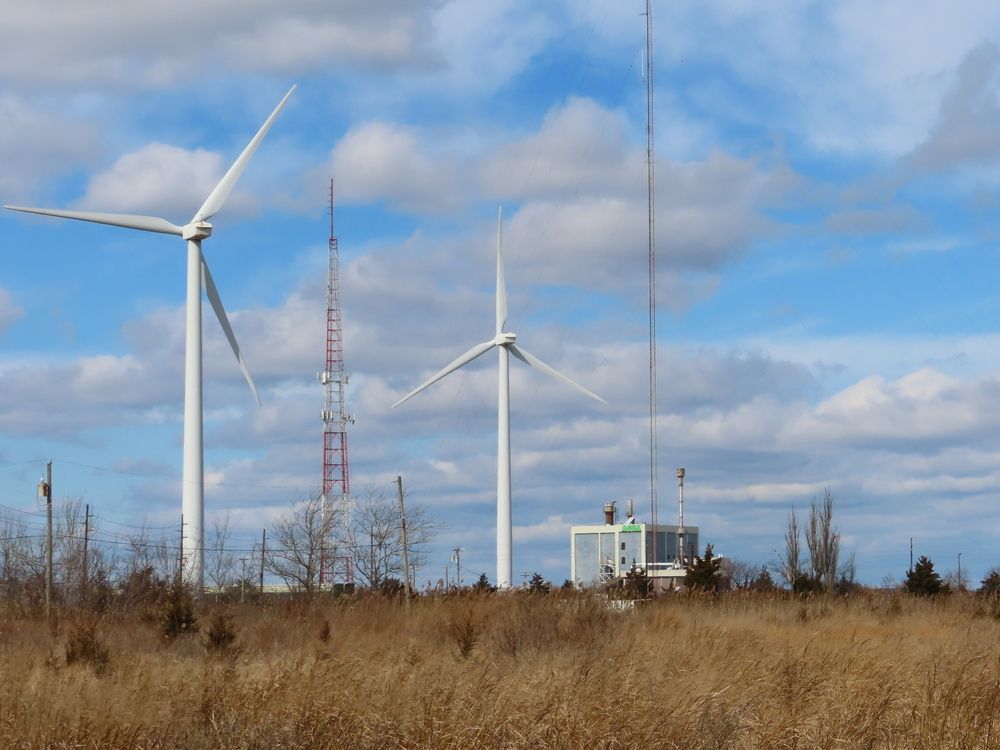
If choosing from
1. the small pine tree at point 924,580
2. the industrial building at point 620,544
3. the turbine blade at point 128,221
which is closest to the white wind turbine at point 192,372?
the turbine blade at point 128,221

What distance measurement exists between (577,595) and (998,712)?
1148cm

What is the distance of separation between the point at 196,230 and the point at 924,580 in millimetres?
30285

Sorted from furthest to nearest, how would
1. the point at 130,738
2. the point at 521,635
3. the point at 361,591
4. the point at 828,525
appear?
the point at 828,525
the point at 361,591
the point at 521,635
the point at 130,738

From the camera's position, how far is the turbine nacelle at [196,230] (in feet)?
162

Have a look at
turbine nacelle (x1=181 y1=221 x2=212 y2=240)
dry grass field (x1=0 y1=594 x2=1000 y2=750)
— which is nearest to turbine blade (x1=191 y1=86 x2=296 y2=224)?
turbine nacelle (x1=181 y1=221 x2=212 y2=240)

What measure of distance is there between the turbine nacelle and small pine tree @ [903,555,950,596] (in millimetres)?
29180

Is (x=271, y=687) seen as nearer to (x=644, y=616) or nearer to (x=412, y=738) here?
(x=412, y=738)

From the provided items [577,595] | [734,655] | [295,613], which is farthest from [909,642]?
[295,613]

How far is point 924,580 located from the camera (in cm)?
4597

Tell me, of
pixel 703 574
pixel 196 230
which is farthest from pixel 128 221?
pixel 703 574

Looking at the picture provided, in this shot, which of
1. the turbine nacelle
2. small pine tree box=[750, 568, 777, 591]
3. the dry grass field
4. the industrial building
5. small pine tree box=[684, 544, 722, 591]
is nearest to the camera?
the dry grass field

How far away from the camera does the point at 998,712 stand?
13.7 metres

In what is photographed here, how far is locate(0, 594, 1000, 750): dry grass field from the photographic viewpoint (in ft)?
38.7

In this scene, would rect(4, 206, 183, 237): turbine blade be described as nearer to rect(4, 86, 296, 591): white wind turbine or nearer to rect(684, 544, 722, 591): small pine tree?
rect(4, 86, 296, 591): white wind turbine
